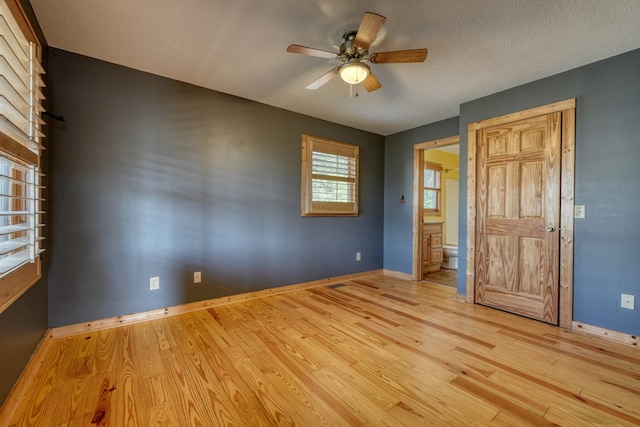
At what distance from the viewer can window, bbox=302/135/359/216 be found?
3830 mm

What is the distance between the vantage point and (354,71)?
2.10m

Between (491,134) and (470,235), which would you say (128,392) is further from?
(491,134)

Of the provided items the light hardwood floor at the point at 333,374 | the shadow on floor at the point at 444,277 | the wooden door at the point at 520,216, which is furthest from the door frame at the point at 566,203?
the shadow on floor at the point at 444,277

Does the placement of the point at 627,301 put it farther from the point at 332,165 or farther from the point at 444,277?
the point at 332,165

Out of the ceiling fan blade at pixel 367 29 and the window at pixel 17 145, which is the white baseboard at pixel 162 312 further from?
the ceiling fan blade at pixel 367 29

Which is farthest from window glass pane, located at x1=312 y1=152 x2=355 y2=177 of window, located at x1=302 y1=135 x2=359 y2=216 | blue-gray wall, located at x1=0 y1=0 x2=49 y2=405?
blue-gray wall, located at x1=0 y1=0 x2=49 y2=405

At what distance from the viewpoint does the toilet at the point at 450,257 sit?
522 centimetres

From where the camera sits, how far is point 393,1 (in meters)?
1.74

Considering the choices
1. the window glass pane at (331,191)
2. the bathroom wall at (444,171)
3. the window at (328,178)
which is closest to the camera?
the window at (328,178)

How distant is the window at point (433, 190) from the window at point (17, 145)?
574 centimetres

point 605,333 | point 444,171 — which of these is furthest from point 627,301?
point 444,171

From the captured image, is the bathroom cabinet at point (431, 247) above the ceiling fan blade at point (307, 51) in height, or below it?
below

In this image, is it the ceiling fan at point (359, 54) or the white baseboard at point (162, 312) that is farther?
the white baseboard at point (162, 312)

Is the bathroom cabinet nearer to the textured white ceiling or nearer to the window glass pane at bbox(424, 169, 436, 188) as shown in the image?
the window glass pane at bbox(424, 169, 436, 188)
